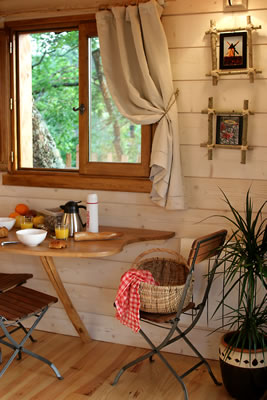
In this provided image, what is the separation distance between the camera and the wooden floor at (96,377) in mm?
2918

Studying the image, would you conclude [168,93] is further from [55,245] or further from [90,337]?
[90,337]

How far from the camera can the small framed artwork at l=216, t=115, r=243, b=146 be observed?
3.15 meters

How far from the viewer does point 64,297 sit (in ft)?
11.1

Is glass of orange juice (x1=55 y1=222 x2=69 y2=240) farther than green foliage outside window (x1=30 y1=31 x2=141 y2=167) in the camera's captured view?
No

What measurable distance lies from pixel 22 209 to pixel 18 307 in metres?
0.84

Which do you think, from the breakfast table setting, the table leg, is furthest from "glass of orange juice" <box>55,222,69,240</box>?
the table leg

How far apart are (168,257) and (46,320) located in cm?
110

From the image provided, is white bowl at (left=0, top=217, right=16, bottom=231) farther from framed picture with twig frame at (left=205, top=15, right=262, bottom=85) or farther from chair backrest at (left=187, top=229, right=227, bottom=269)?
framed picture with twig frame at (left=205, top=15, right=262, bottom=85)

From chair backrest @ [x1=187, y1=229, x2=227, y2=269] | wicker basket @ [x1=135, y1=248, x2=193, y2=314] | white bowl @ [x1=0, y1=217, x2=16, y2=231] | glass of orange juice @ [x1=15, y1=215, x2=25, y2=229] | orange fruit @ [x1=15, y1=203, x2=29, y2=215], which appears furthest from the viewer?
orange fruit @ [x1=15, y1=203, x2=29, y2=215]

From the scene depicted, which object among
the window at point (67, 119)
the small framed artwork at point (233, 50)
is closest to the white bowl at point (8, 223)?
the window at point (67, 119)

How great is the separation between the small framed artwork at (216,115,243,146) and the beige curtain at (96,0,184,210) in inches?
10.3

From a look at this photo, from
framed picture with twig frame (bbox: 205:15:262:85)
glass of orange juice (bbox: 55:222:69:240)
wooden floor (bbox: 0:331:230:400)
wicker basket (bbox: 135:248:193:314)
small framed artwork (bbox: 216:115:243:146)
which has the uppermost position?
framed picture with twig frame (bbox: 205:15:262:85)

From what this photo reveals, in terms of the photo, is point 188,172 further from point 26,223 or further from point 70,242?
point 26,223

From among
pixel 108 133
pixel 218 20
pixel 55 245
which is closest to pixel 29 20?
pixel 108 133
